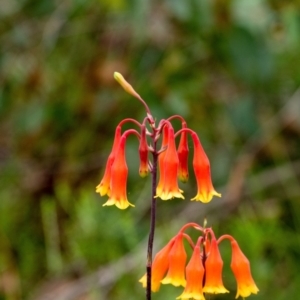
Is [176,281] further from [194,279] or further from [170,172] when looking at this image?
[170,172]

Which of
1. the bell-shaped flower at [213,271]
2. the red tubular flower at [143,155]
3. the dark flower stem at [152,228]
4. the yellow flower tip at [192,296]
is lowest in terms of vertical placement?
the yellow flower tip at [192,296]

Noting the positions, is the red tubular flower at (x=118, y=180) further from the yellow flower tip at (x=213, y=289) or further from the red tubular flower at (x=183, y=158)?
the yellow flower tip at (x=213, y=289)

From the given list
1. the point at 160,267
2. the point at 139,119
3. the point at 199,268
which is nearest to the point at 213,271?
the point at 199,268

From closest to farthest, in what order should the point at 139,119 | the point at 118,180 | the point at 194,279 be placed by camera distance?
the point at 194,279
the point at 118,180
the point at 139,119

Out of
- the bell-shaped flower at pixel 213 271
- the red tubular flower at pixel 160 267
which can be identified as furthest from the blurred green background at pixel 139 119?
the bell-shaped flower at pixel 213 271

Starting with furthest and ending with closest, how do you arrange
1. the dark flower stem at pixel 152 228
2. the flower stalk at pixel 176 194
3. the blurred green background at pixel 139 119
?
the blurred green background at pixel 139 119
the flower stalk at pixel 176 194
the dark flower stem at pixel 152 228

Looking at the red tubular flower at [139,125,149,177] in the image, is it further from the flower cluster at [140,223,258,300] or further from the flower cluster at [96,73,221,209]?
the flower cluster at [140,223,258,300]
